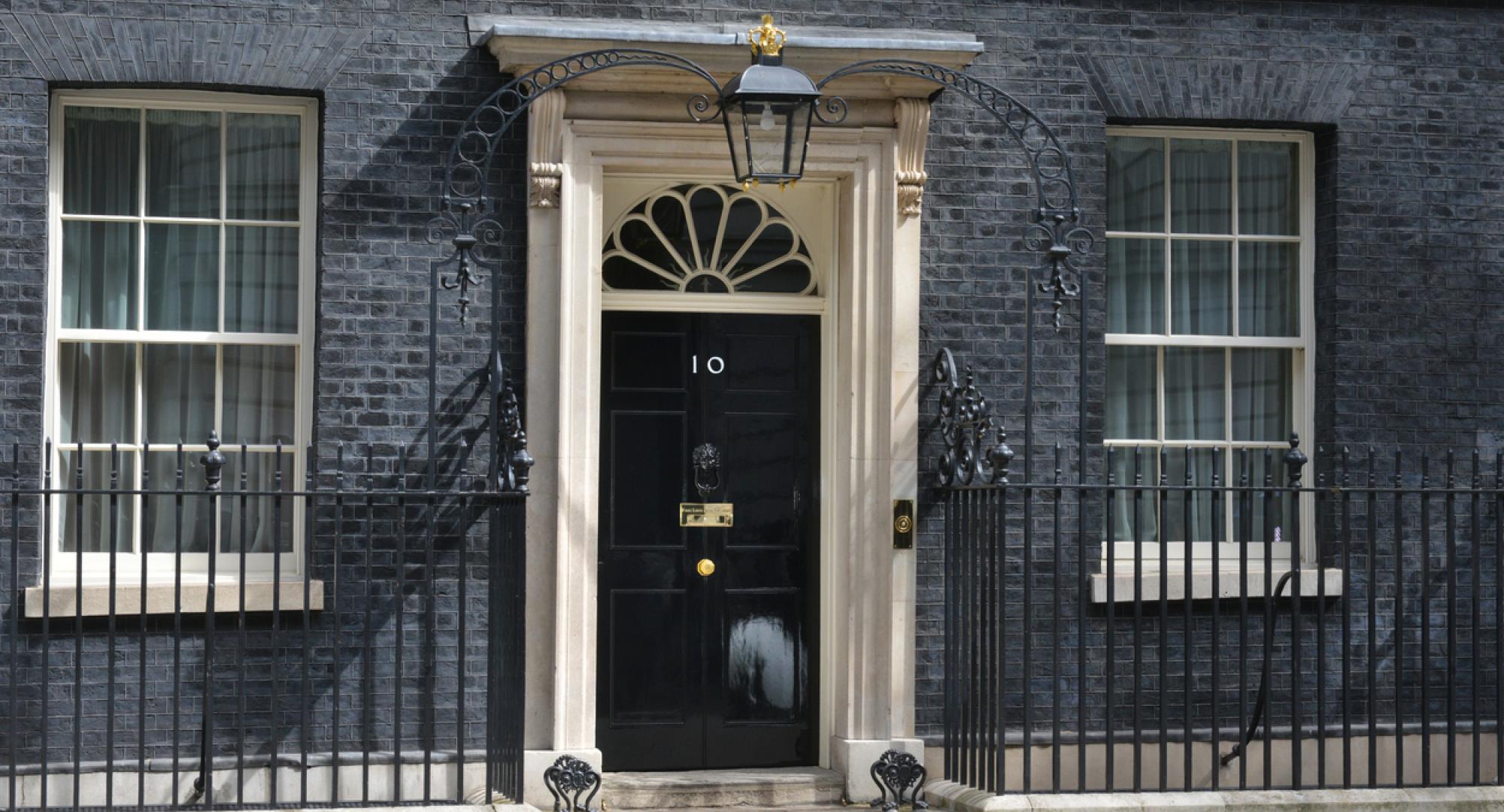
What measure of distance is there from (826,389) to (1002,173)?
141cm

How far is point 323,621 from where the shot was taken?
8398 mm

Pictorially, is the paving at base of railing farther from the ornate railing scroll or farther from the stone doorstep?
the ornate railing scroll

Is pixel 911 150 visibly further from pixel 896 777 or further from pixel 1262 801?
pixel 1262 801

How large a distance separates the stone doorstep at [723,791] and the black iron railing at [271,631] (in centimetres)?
72

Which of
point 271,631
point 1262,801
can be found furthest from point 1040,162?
point 271,631

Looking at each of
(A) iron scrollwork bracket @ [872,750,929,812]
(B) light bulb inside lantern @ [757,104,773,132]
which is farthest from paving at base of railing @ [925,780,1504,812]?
(B) light bulb inside lantern @ [757,104,773,132]

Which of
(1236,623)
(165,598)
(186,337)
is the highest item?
(186,337)

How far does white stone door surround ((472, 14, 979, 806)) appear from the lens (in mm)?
8484

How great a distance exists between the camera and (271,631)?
8.16 meters

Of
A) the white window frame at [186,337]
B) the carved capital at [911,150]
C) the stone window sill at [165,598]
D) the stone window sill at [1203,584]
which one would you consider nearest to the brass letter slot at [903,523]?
the stone window sill at [1203,584]

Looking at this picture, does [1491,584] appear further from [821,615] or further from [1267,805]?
[821,615]

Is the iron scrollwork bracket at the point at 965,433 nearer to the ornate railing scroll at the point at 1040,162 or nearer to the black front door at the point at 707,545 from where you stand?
the ornate railing scroll at the point at 1040,162

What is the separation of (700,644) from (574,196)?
7.60 feet

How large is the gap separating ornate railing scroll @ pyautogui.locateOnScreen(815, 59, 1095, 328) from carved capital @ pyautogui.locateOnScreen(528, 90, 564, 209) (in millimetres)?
1251
